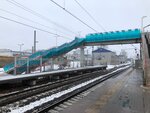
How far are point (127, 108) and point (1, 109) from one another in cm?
506

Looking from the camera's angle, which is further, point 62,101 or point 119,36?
point 119,36

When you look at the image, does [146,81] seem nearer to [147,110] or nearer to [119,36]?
[147,110]

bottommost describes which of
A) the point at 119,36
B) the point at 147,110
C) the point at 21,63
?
the point at 147,110

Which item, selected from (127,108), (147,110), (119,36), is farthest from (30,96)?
(119,36)

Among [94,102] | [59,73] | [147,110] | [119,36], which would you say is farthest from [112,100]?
[119,36]

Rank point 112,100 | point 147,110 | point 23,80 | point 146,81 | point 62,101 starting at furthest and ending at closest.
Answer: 1. point 146,81
2. point 23,80
3. point 112,100
4. point 62,101
5. point 147,110

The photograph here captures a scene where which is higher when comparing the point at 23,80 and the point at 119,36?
the point at 119,36

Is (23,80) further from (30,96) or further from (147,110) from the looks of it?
Result: (147,110)

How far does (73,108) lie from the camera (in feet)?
30.1

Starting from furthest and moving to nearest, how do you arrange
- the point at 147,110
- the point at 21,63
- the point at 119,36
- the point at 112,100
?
the point at 119,36 → the point at 21,63 → the point at 112,100 → the point at 147,110

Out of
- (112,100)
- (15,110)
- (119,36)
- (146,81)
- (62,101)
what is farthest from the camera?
(119,36)

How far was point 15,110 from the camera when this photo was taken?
815 centimetres

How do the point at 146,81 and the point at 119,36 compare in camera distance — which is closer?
the point at 146,81

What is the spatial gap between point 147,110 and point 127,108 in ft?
2.68
